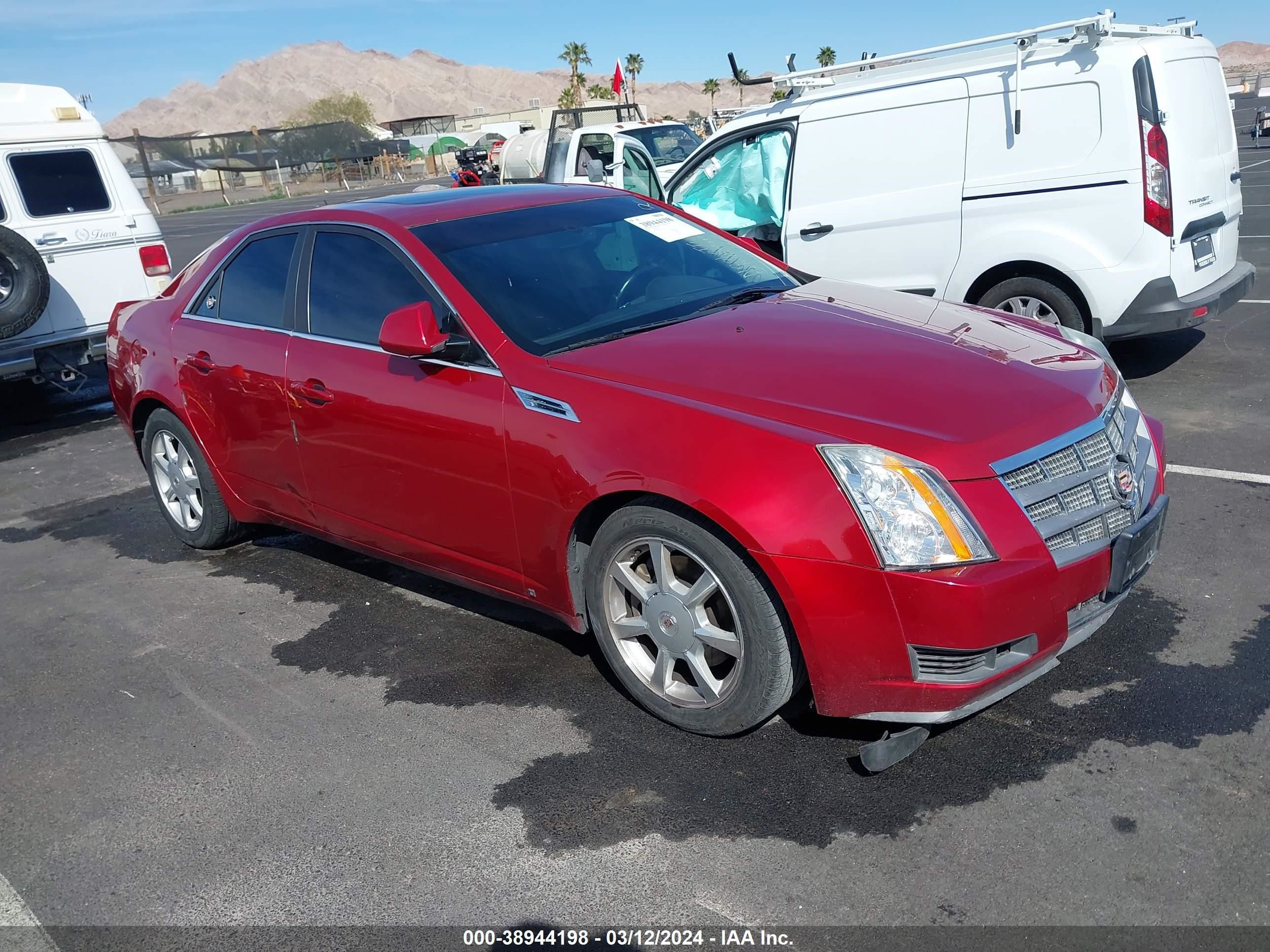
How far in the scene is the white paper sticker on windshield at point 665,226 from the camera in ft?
15.0

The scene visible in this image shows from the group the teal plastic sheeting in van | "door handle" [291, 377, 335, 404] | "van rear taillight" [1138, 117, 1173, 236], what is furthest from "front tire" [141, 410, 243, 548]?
"van rear taillight" [1138, 117, 1173, 236]

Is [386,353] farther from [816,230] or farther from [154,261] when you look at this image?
[154,261]

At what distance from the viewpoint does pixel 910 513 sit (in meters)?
2.89

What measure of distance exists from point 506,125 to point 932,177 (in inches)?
1703

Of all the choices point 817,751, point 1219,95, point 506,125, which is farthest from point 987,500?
point 506,125

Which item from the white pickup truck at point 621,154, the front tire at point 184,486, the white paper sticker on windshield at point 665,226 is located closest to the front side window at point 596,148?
the white pickup truck at point 621,154

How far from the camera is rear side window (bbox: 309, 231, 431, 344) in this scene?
4133mm

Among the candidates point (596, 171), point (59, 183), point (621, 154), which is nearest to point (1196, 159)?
point (596, 171)

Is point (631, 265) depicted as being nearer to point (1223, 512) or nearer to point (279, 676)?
point (279, 676)

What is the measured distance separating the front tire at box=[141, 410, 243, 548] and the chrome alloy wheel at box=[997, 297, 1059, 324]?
460 centimetres

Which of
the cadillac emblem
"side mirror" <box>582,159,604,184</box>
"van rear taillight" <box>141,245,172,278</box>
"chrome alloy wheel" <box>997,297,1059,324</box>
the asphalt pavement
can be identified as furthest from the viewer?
"side mirror" <box>582,159,604,184</box>

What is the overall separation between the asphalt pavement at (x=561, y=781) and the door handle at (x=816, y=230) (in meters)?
3.20

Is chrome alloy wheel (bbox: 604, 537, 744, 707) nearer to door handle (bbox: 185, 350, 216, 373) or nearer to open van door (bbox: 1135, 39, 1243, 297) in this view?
door handle (bbox: 185, 350, 216, 373)

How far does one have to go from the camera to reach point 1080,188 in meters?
6.41
